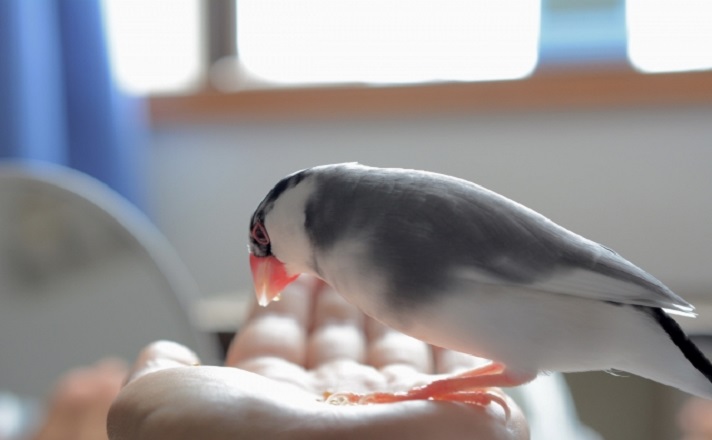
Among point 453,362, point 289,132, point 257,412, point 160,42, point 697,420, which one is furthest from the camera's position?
point 160,42

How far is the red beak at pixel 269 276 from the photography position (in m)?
0.50

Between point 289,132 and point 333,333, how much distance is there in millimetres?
904

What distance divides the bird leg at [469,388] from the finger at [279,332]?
211 millimetres

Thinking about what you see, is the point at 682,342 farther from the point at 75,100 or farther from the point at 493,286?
the point at 75,100

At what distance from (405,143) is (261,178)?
0.28 metres

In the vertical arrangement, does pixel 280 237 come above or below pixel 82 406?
above

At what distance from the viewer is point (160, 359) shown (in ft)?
1.75

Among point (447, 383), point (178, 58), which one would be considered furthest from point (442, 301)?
point (178, 58)

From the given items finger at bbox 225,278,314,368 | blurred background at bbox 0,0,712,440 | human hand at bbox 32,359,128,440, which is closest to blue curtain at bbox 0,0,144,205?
blurred background at bbox 0,0,712,440

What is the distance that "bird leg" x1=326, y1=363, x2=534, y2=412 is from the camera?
17.0 inches

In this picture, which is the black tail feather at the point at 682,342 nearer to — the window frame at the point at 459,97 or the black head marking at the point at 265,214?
the black head marking at the point at 265,214

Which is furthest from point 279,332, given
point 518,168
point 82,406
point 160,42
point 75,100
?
point 160,42

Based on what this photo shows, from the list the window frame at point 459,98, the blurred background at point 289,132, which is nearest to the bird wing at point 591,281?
the blurred background at point 289,132

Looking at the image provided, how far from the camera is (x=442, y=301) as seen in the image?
1.36ft
